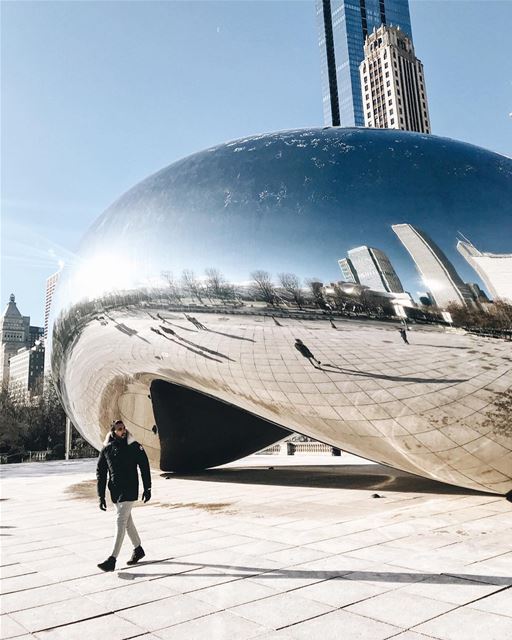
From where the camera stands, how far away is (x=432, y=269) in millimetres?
5047

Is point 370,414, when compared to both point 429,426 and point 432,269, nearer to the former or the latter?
point 429,426

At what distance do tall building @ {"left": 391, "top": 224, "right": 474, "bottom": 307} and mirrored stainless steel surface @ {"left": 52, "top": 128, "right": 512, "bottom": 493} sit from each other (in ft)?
0.04

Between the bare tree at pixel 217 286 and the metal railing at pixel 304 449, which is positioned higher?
the bare tree at pixel 217 286

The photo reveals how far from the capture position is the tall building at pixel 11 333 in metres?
130

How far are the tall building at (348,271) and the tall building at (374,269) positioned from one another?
0.09ft

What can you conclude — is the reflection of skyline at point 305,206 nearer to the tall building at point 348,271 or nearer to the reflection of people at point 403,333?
the tall building at point 348,271

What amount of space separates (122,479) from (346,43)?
552 feet

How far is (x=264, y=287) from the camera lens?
5.41m

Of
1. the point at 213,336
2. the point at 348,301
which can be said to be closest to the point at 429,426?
the point at 348,301

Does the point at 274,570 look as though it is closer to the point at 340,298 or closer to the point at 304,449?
the point at 340,298

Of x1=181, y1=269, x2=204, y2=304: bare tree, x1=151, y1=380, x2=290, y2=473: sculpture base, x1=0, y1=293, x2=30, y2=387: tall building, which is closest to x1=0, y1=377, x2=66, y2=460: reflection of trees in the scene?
x1=151, y1=380, x2=290, y2=473: sculpture base

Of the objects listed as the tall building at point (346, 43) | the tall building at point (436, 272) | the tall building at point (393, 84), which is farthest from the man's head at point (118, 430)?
the tall building at point (346, 43)

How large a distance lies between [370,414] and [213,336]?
183cm

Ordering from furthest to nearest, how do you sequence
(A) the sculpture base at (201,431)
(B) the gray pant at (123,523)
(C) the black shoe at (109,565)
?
(A) the sculpture base at (201,431) < (B) the gray pant at (123,523) < (C) the black shoe at (109,565)
